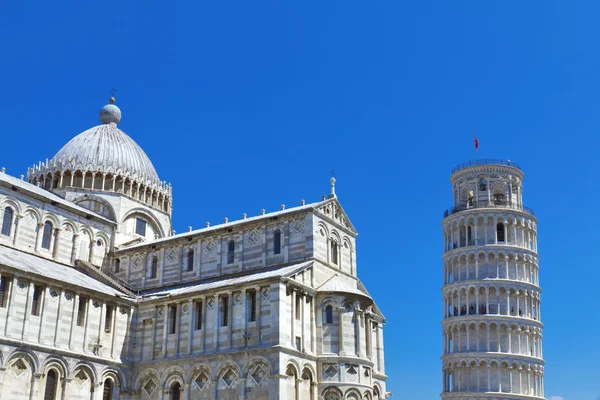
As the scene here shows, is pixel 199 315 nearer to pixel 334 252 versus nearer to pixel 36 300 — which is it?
pixel 36 300

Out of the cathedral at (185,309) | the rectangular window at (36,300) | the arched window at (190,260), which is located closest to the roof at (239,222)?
the cathedral at (185,309)

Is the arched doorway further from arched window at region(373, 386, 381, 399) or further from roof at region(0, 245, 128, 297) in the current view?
roof at region(0, 245, 128, 297)

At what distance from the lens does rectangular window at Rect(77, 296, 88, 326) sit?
148ft

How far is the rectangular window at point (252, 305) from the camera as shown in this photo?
4384 centimetres

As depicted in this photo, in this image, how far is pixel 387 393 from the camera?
52.5 metres

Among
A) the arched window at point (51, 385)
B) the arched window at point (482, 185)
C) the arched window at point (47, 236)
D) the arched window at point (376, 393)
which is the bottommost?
the arched window at point (51, 385)

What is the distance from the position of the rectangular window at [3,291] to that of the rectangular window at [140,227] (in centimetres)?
1815

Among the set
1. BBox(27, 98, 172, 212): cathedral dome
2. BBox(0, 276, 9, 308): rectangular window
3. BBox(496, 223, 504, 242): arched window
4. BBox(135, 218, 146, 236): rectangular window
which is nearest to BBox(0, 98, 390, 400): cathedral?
BBox(0, 276, 9, 308): rectangular window

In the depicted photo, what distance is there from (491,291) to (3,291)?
53.0 metres

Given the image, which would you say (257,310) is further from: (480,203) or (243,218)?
(480,203)

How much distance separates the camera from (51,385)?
4244 cm

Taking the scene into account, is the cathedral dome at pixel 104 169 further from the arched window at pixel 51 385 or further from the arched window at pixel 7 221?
the arched window at pixel 51 385

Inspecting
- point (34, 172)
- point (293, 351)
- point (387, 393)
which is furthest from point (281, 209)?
point (34, 172)

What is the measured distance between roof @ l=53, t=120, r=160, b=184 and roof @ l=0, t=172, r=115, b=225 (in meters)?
4.63
